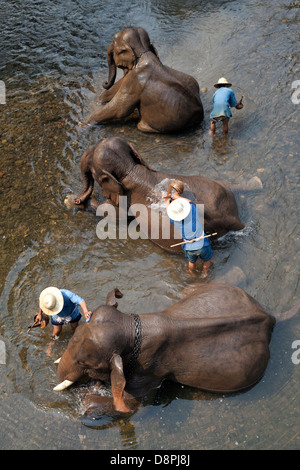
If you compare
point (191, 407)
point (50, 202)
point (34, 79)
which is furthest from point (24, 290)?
point (34, 79)

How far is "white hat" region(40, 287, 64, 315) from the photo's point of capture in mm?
6652

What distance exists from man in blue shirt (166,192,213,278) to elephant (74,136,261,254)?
0.46m

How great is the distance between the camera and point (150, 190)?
8.62 meters

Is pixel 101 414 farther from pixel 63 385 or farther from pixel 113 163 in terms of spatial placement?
pixel 113 163

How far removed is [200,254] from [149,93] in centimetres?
448

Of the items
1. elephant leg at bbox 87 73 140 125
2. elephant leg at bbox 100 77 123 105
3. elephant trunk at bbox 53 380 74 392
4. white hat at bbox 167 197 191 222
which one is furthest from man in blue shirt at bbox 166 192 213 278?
elephant leg at bbox 100 77 123 105

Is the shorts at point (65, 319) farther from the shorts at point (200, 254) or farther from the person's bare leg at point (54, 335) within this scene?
the shorts at point (200, 254)

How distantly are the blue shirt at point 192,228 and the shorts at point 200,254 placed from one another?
85mm

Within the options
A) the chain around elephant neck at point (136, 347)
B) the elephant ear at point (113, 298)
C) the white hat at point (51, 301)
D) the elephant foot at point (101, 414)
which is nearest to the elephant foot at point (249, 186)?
the elephant ear at point (113, 298)

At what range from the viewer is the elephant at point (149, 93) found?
34.4 feet

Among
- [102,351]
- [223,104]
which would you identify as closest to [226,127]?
[223,104]

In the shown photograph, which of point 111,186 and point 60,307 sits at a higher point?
point 111,186

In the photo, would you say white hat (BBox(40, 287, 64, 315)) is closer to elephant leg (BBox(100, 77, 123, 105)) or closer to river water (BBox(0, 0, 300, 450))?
river water (BBox(0, 0, 300, 450))
